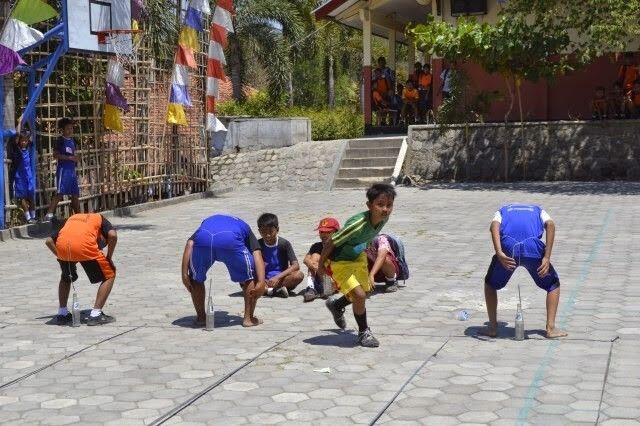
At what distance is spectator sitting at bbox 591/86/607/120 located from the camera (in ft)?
77.3

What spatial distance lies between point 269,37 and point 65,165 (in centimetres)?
1981

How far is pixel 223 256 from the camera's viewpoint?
810cm

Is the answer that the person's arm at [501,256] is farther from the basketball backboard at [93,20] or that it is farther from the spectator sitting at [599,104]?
the spectator sitting at [599,104]

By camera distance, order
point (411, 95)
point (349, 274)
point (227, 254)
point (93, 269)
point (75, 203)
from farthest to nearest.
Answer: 1. point (411, 95)
2. point (75, 203)
3. point (93, 269)
4. point (227, 254)
5. point (349, 274)

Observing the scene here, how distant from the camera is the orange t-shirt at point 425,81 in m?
26.3

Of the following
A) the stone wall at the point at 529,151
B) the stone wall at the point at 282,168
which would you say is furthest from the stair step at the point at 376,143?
the stone wall at the point at 529,151

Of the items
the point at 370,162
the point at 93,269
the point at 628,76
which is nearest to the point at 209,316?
the point at 93,269

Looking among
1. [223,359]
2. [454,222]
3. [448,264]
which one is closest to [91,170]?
[454,222]

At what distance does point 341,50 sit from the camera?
50719 millimetres

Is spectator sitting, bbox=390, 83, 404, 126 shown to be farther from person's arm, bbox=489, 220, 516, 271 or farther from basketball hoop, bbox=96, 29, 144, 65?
person's arm, bbox=489, 220, 516, 271

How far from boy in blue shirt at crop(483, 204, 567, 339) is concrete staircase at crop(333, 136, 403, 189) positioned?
14617mm

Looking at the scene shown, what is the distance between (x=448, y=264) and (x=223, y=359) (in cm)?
483

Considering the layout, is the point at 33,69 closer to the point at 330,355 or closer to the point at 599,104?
the point at 330,355

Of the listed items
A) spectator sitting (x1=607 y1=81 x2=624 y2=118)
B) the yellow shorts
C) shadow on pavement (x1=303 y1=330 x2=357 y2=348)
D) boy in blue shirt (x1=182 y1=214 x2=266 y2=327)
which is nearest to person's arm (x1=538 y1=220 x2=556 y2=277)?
the yellow shorts
